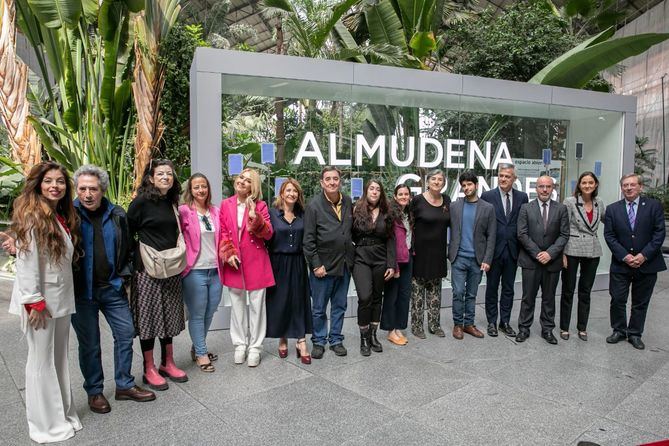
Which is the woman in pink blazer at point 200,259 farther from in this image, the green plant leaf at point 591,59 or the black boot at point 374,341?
the green plant leaf at point 591,59

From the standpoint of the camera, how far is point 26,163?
26.7ft

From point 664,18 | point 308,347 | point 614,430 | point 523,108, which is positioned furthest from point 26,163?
point 664,18

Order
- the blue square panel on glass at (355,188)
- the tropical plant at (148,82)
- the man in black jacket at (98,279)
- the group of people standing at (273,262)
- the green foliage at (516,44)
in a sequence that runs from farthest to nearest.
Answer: the green foliage at (516,44) < the tropical plant at (148,82) < the blue square panel on glass at (355,188) < the man in black jacket at (98,279) < the group of people standing at (273,262)

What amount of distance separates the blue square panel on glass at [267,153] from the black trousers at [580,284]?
3.71 m

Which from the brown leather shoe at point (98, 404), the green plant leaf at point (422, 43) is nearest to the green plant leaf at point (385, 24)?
the green plant leaf at point (422, 43)

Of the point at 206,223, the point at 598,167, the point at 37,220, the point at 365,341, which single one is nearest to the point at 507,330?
the point at 365,341

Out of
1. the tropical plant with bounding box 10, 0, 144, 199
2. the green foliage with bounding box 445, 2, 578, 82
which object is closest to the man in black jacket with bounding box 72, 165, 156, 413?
the tropical plant with bounding box 10, 0, 144, 199

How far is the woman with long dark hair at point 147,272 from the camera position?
3.84m

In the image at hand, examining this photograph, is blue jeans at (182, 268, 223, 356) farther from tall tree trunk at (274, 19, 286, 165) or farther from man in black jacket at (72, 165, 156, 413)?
tall tree trunk at (274, 19, 286, 165)

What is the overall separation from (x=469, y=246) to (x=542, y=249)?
0.79 meters

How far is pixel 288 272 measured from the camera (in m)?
4.58

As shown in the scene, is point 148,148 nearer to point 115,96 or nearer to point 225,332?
point 115,96

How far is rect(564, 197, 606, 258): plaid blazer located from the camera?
5285 mm

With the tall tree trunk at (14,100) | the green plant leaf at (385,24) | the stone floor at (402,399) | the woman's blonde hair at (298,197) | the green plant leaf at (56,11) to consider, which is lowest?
the stone floor at (402,399)
